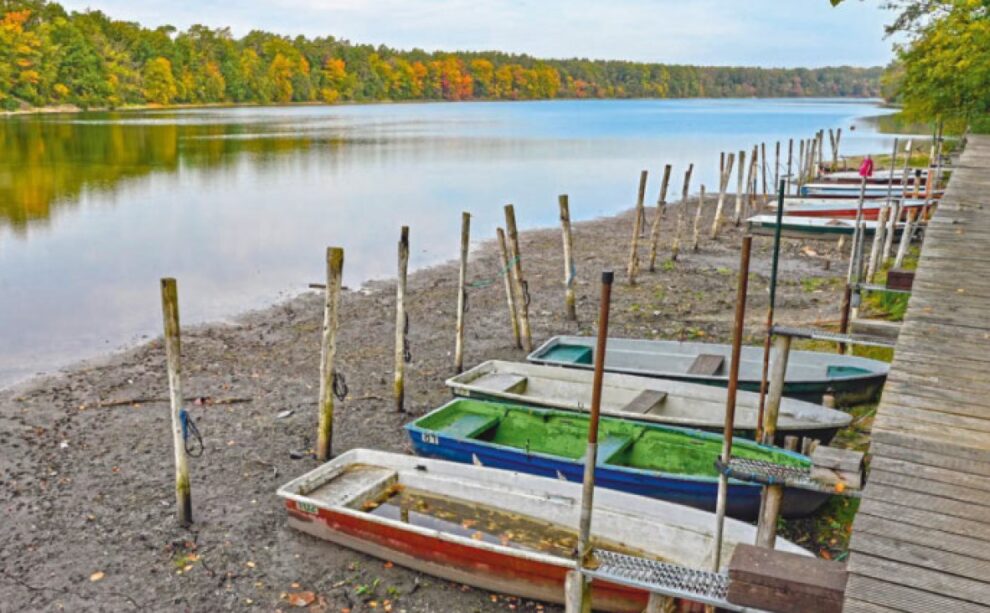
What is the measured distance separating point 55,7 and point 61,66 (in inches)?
530

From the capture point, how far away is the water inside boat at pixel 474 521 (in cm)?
815

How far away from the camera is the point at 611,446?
9.59 meters

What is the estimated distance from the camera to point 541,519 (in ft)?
27.7

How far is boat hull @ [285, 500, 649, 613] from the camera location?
719 cm

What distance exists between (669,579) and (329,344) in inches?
253

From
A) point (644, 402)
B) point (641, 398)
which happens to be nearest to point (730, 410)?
point (644, 402)

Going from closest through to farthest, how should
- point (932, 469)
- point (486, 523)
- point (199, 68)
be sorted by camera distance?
point (932, 469) < point (486, 523) < point (199, 68)

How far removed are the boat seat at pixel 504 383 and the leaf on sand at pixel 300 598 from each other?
4558mm

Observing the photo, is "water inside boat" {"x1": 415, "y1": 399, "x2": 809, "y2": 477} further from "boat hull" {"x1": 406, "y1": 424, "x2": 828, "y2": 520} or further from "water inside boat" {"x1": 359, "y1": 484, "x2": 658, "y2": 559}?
"water inside boat" {"x1": 359, "y1": 484, "x2": 658, "y2": 559}

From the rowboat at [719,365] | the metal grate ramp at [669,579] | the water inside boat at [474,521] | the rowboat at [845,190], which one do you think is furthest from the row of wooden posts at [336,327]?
the rowboat at [845,190]

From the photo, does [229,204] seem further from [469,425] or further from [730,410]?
[730,410]

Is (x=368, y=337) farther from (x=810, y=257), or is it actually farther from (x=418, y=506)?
(x=810, y=257)

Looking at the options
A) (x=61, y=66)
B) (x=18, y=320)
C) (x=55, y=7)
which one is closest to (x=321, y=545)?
(x=18, y=320)

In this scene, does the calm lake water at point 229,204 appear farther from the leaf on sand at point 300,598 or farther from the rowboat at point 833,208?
the leaf on sand at point 300,598
